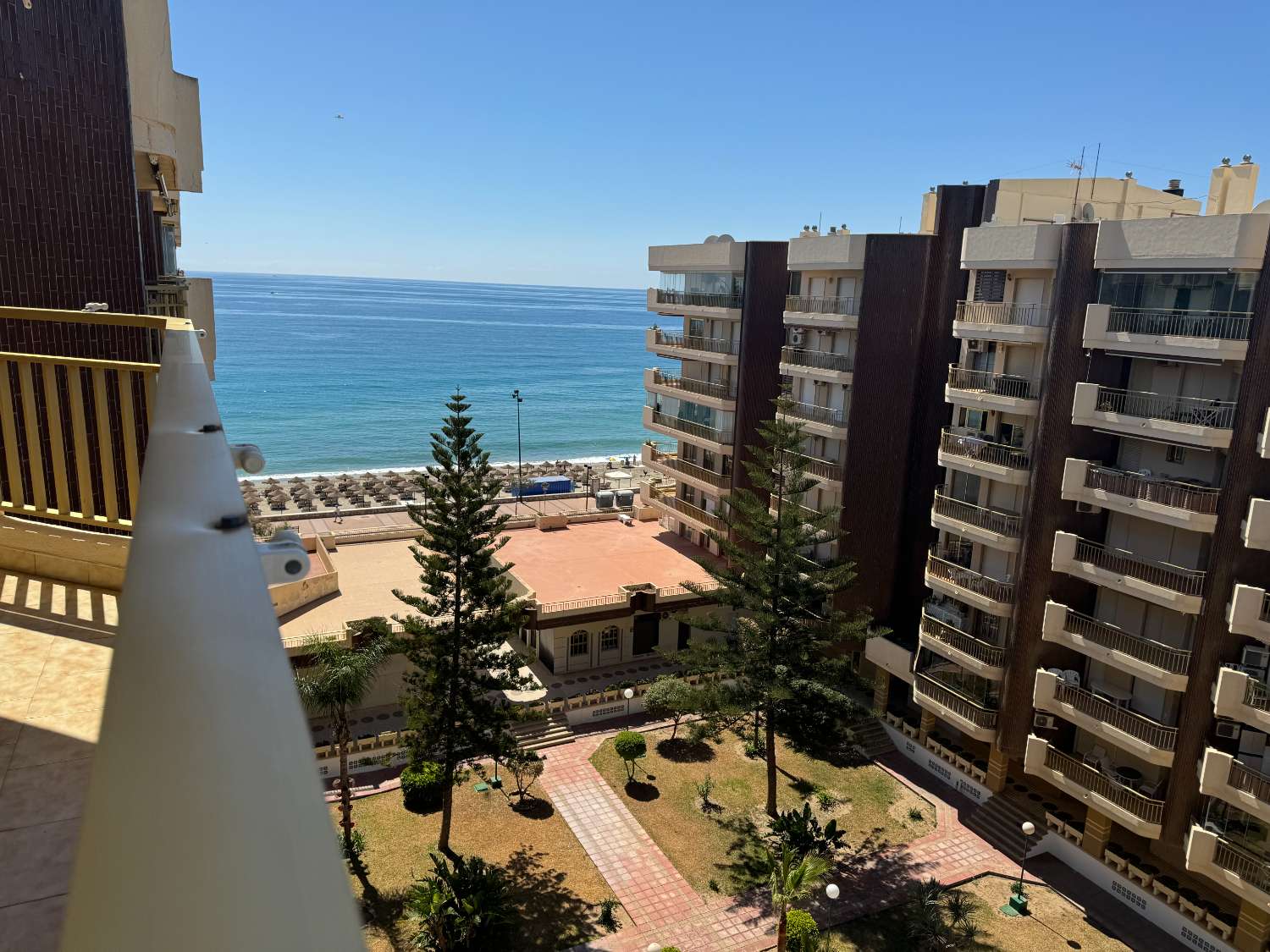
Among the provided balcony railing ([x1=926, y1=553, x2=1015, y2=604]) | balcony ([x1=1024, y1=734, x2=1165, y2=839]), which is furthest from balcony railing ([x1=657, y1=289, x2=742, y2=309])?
balcony ([x1=1024, y1=734, x2=1165, y2=839])

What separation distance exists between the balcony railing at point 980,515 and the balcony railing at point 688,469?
9084 millimetres

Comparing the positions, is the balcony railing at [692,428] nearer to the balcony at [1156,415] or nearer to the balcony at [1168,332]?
the balcony at [1156,415]

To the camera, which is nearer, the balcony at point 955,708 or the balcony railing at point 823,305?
the balcony at point 955,708

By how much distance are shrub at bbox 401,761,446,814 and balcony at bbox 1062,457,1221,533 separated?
48.4 ft

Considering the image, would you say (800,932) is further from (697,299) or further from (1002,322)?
(697,299)

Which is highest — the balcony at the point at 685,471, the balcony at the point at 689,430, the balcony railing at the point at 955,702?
the balcony at the point at 689,430

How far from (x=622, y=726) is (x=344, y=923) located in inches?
920

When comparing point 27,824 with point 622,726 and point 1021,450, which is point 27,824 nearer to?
point 1021,450

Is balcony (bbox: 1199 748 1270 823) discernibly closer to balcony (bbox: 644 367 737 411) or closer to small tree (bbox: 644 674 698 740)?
small tree (bbox: 644 674 698 740)

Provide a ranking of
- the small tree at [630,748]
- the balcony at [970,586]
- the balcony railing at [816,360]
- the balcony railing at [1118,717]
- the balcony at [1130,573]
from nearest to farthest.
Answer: the balcony at [1130,573] → the balcony railing at [1118,717] → the balcony at [970,586] → the small tree at [630,748] → the balcony railing at [816,360]

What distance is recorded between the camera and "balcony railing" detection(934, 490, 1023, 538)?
19.2 metres

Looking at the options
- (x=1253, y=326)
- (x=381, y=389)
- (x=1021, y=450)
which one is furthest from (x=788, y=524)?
(x=381, y=389)

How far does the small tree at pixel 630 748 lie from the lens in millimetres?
20484

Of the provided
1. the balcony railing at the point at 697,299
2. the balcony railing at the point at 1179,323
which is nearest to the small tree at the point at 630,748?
the balcony railing at the point at 1179,323
